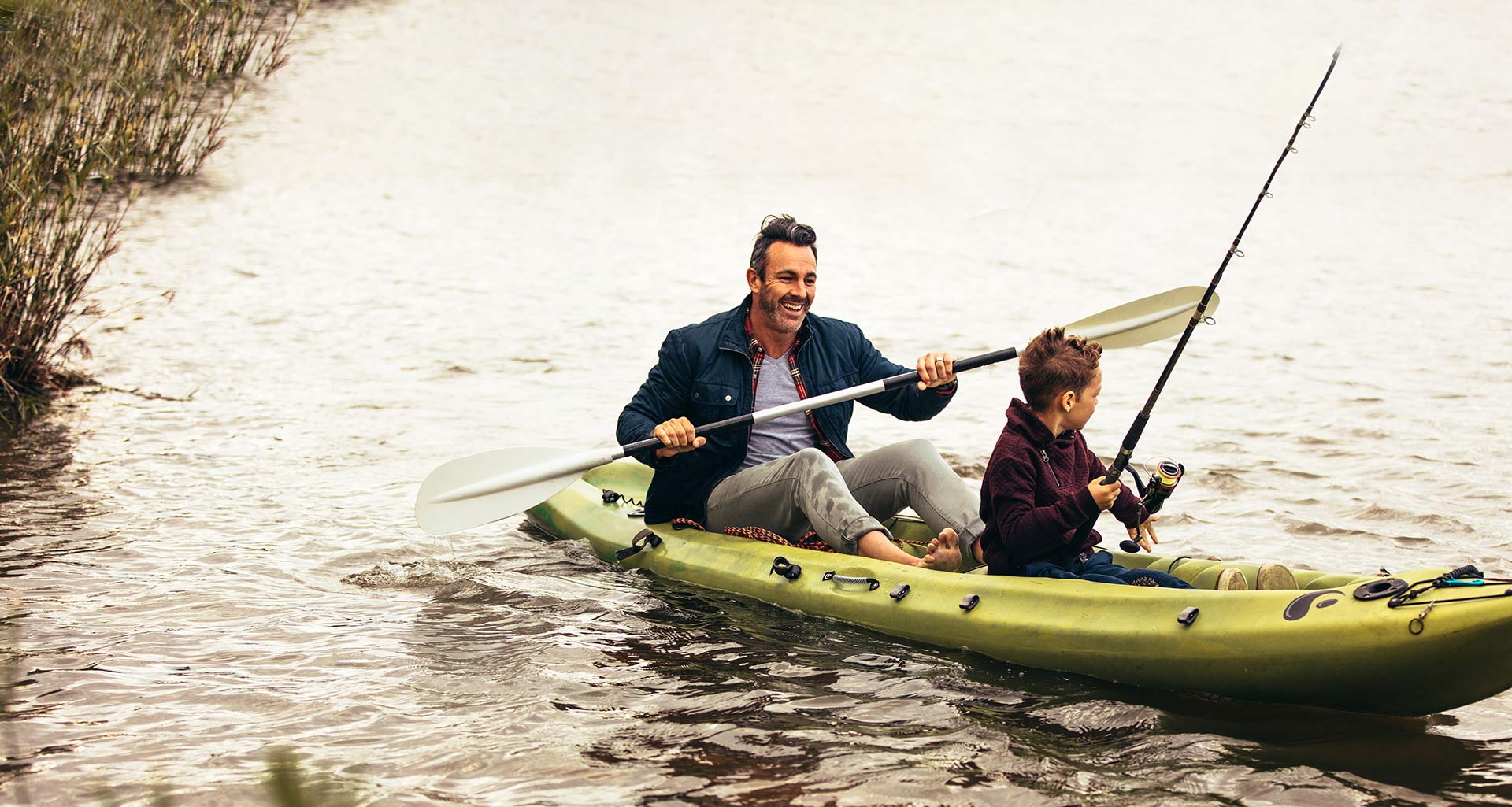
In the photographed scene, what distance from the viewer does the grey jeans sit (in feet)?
14.1

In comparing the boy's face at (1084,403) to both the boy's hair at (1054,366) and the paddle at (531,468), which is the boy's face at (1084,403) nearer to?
the boy's hair at (1054,366)

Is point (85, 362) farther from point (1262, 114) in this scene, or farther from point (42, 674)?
point (1262, 114)

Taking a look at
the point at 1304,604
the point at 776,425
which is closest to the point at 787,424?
the point at 776,425

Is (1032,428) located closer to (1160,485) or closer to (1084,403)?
(1084,403)

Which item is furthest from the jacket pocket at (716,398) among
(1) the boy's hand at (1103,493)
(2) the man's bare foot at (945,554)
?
(1) the boy's hand at (1103,493)

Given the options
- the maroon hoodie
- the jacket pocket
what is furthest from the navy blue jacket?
the maroon hoodie

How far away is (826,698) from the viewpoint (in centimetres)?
364

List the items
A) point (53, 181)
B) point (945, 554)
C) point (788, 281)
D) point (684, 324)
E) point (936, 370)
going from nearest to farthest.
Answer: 1. point (945, 554)
2. point (936, 370)
3. point (788, 281)
4. point (53, 181)
5. point (684, 324)

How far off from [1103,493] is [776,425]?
1611 millimetres

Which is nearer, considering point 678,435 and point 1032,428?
point 1032,428

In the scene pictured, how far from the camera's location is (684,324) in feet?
38.0

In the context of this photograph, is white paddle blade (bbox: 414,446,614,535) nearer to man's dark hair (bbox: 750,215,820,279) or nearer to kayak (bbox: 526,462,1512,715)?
kayak (bbox: 526,462,1512,715)

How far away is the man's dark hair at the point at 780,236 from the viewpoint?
4.52 m

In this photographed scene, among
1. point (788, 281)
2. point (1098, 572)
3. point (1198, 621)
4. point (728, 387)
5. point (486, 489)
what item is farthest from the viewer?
point (486, 489)
